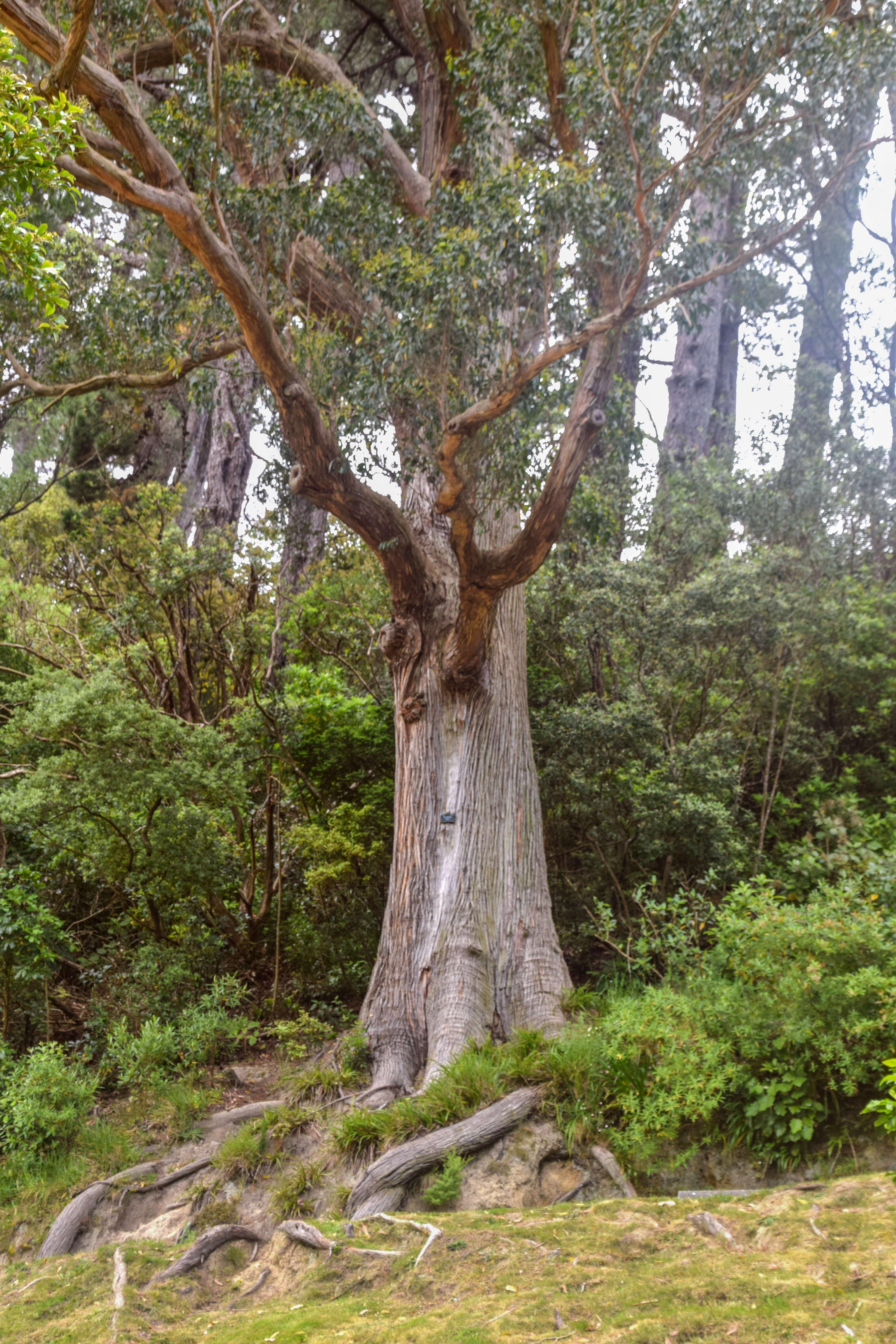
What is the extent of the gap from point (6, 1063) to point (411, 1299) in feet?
13.3

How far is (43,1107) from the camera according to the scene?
628cm

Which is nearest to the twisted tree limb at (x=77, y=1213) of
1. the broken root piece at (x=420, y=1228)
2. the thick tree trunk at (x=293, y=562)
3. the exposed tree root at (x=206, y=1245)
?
the exposed tree root at (x=206, y=1245)

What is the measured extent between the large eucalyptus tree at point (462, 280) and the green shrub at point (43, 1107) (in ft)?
6.89

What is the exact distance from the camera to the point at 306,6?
10.6 metres

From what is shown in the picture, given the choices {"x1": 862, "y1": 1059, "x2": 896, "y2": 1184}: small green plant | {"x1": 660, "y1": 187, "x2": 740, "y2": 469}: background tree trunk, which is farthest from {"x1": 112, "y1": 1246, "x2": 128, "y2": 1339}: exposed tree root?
{"x1": 660, "y1": 187, "x2": 740, "y2": 469}: background tree trunk

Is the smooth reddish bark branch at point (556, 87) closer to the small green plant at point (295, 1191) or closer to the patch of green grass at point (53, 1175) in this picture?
the small green plant at point (295, 1191)

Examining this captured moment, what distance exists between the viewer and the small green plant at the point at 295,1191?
535cm

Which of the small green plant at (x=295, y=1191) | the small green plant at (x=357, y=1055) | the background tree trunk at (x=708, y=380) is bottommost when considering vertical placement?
the small green plant at (x=295, y=1191)

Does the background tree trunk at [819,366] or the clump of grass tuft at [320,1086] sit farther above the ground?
the background tree trunk at [819,366]

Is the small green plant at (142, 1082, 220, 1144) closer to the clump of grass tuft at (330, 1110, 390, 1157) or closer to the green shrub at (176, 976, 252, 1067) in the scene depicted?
the green shrub at (176, 976, 252, 1067)

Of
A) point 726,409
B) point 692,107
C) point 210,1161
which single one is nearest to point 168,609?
point 210,1161

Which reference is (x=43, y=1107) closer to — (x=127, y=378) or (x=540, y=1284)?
(x=540, y=1284)

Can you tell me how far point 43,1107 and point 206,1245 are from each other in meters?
1.90

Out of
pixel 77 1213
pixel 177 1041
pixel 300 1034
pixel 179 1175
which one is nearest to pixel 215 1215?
pixel 179 1175
